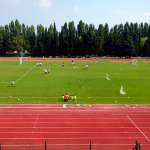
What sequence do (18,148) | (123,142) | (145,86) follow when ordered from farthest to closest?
1. (145,86)
2. (123,142)
3. (18,148)

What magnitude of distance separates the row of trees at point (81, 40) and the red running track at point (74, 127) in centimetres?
8357

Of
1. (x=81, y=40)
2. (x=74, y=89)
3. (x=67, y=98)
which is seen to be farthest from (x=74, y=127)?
(x=81, y=40)

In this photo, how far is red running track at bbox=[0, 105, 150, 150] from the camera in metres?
18.6

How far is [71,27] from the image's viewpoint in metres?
118

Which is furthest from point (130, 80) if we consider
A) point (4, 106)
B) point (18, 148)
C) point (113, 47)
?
point (113, 47)

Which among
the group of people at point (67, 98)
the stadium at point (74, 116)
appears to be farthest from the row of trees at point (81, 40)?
the group of people at point (67, 98)

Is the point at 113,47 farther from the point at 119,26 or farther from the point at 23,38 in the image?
the point at 23,38

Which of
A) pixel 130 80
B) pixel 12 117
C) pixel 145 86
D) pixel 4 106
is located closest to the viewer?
pixel 12 117

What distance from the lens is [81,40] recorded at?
114 meters

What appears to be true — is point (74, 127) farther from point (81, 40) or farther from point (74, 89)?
point (81, 40)

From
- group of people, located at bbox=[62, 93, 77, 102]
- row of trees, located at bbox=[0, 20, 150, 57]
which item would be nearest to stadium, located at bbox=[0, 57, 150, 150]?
Answer: group of people, located at bbox=[62, 93, 77, 102]

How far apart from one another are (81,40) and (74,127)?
9321cm

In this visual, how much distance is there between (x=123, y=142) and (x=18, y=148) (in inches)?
181

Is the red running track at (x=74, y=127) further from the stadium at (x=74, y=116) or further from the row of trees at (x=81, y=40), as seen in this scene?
the row of trees at (x=81, y=40)
